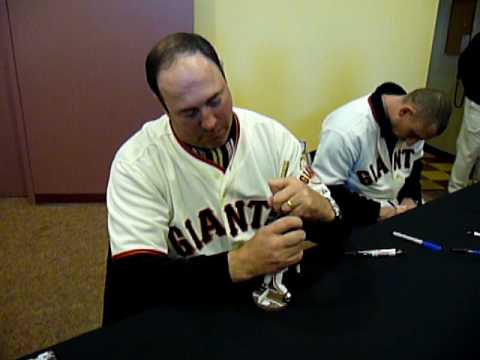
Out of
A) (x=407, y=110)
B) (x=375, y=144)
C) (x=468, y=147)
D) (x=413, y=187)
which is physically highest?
(x=407, y=110)

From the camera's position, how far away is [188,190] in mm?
1007

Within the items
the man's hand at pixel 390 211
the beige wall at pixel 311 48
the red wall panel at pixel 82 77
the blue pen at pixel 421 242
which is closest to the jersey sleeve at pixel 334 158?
the man's hand at pixel 390 211

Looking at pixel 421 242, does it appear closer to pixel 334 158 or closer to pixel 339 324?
pixel 339 324

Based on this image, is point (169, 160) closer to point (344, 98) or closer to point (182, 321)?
point (182, 321)

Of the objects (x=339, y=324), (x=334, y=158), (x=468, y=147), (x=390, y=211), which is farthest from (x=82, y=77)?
(x=468, y=147)

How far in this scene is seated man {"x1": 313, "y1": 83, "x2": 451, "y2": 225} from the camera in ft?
4.96

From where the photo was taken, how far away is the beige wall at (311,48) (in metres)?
2.54

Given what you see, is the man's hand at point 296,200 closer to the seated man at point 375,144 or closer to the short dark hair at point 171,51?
the short dark hair at point 171,51

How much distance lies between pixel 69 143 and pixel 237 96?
3.58ft

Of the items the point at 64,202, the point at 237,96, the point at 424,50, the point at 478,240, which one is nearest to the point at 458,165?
the point at 424,50

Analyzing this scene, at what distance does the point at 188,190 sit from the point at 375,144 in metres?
0.86

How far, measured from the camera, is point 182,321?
74 cm

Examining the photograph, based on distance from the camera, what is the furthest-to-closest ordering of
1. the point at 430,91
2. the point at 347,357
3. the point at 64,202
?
the point at 64,202 < the point at 430,91 < the point at 347,357

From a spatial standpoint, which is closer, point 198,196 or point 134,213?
point 134,213
